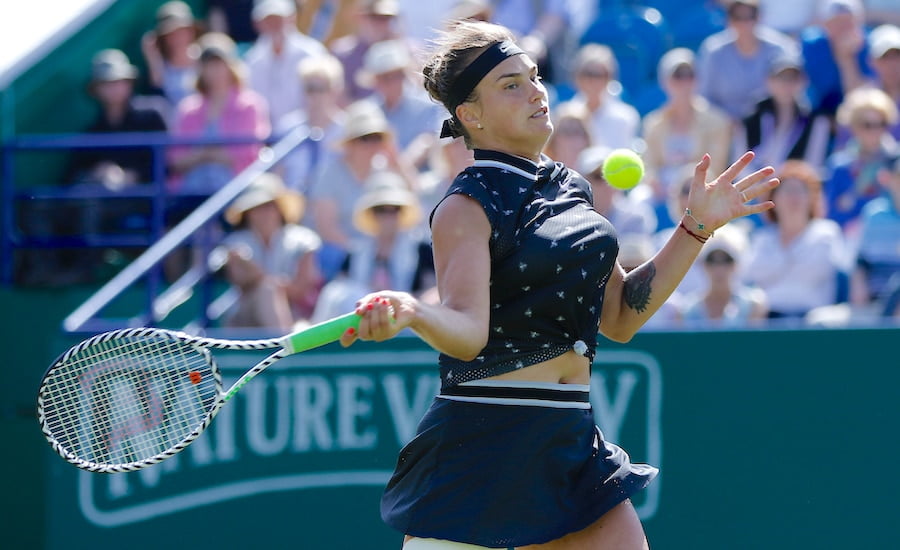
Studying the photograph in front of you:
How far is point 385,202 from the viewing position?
6922 millimetres

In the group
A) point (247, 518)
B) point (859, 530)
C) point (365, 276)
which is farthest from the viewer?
point (365, 276)

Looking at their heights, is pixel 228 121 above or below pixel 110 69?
below

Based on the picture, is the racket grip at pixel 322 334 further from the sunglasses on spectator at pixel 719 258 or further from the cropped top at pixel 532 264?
the sunglasses on spectator at pixel 719 258

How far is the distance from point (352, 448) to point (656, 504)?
132 centimetres

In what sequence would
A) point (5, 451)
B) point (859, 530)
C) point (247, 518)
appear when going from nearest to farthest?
point (859, 530), point (247, 518), point (5, 451)

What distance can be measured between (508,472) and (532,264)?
0.52 meters

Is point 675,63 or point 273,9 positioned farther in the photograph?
point 273,9

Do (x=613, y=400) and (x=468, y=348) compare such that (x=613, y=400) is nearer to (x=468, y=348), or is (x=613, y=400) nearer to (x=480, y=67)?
(x=480, y=67)

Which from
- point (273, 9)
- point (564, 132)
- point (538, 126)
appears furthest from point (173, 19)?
point (538, 126)

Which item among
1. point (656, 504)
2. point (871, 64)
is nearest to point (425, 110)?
point (871, 64)

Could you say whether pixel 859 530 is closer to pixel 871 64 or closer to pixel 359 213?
pixel 359 213

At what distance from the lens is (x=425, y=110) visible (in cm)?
816

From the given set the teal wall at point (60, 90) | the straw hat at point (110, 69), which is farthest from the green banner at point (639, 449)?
the straw hat at point (110, 69)

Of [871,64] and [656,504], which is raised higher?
[871,64]
